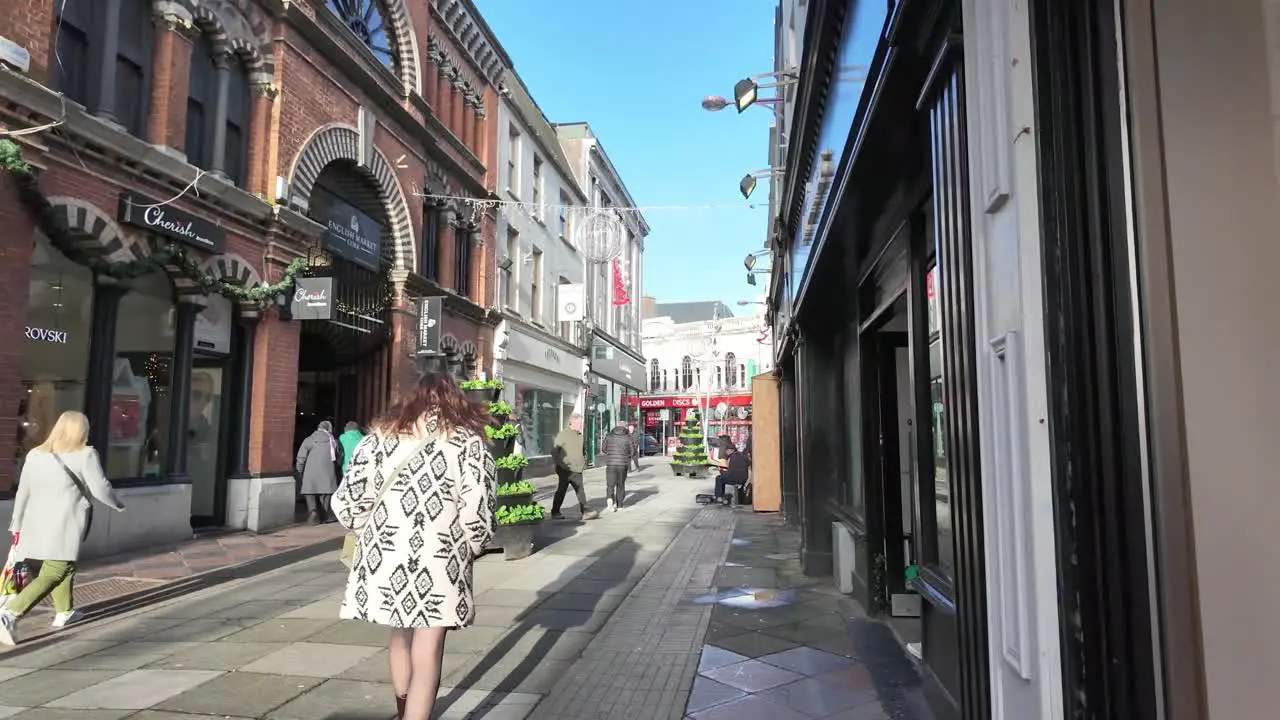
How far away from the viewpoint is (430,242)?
1812 cm

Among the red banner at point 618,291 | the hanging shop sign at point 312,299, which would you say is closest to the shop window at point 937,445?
the hanging shop sign at point 312,299

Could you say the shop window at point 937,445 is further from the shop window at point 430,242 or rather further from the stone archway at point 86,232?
the shop window at point 430,242

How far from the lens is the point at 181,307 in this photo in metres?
10.2

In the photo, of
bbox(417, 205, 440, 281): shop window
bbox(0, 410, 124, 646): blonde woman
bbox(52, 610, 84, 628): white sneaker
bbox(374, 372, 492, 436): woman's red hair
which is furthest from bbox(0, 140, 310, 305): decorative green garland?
bbox(374, 372, 492, 436): woman's red hair

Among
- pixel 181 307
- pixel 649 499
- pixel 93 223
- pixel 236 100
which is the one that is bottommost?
pixel 649 499

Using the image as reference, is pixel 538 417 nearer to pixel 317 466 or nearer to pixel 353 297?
pixel 353 297

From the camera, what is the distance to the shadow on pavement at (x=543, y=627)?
14.6 feet

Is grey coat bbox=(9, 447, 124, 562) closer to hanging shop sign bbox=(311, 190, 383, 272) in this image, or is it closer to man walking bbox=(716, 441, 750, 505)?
hanging shop sign bbox=(311, 190, 383, 272)

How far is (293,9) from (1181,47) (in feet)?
43.8

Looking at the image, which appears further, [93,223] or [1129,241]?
[93,223]

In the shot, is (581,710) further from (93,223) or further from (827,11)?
(93,223)

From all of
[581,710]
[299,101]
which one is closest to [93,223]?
[299,101]

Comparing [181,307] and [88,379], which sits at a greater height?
[181,307]

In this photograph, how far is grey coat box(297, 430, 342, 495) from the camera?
11933 millimetres
